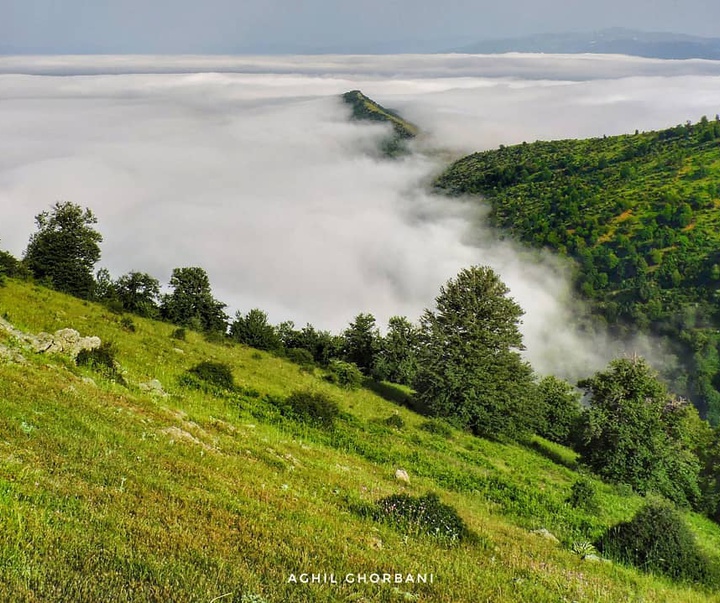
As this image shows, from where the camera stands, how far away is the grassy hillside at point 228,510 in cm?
596

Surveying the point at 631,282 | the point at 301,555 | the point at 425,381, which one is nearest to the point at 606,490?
the point at 425,381

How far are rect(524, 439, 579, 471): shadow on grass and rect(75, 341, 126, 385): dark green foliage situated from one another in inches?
1172

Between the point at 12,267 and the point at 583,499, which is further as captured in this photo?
the point at 12,267

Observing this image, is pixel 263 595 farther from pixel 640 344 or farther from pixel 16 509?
pixel 640 344

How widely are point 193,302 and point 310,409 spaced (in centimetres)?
4836

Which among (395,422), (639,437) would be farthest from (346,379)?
(639,437)

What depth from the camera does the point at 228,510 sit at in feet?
28.9

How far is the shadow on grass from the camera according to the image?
116 ft

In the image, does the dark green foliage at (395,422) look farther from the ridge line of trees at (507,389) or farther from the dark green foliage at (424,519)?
the dark green foliage at (424,519)

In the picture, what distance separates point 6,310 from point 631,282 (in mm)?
207066

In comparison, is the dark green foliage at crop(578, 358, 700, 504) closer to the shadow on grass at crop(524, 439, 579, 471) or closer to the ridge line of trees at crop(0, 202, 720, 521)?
the ridge line of trees at crop(0, 202, 720, 521)

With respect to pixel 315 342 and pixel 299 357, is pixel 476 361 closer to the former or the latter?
pixel 299 357

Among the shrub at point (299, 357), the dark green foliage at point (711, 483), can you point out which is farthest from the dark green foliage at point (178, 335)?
the dark green foliage at point (711, 483)

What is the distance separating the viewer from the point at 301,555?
730cm
